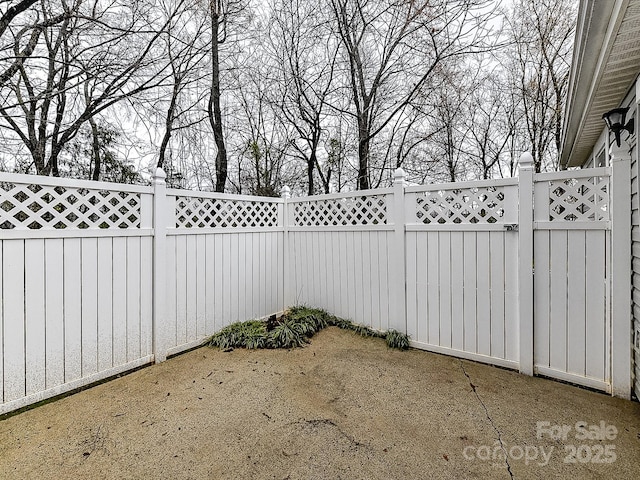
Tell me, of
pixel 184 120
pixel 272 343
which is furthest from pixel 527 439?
pixel 184 120

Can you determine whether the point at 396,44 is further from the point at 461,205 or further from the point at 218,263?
the point at 218,263

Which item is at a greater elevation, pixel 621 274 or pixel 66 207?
pixel 66 207

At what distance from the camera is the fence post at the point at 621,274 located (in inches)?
84.7

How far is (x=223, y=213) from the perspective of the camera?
3627mm

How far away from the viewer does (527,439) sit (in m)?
1.76

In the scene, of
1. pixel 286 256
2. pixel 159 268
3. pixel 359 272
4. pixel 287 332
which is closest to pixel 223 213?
pixel 159 268

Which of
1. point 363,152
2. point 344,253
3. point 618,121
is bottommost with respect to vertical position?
point 344,253

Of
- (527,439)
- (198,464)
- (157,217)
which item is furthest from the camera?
(157,217)

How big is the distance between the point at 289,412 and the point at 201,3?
4751 mm

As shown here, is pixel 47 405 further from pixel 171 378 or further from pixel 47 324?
pixel 171 378

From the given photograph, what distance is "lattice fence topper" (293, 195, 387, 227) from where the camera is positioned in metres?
3.52

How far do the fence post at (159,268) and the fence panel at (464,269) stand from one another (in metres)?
2.56

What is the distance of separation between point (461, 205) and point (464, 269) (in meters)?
0.64

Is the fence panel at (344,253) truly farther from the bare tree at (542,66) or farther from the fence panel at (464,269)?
the bare tree at (542,66)
